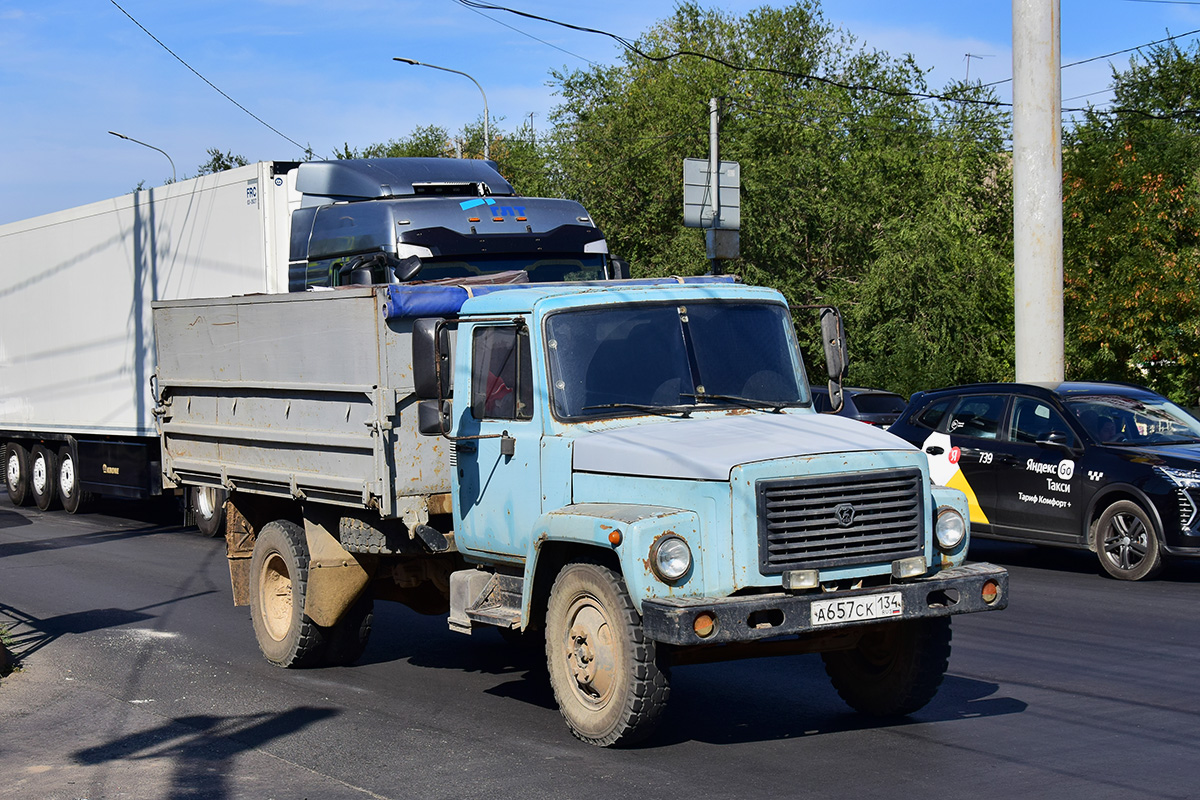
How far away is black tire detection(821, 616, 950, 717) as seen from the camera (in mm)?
7035

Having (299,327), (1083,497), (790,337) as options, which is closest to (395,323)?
(299,327)

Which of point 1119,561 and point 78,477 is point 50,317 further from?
point 1119,561

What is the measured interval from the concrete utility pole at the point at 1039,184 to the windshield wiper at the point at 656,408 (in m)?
11.2

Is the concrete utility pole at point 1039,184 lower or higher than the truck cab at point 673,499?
higher

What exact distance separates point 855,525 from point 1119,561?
21.5 feet

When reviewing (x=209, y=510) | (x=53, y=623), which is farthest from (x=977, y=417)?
(x=209, y=510)

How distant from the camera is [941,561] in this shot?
6844 mm

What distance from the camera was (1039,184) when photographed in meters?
17.2

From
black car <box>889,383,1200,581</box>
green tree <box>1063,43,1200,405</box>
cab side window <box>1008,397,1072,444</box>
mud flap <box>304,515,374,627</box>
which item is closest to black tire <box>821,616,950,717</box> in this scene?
mud flap <box>304,515,374,627</box>

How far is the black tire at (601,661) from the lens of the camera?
6344mm

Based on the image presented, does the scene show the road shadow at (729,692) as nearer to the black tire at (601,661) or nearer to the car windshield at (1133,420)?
the black tire at (601,661)

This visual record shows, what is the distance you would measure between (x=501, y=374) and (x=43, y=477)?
56.4 ft

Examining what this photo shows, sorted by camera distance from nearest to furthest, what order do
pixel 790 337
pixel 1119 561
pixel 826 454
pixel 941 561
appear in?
1. pixel 826 454
2. pixel 941 561
3. pixel 790 337
4. pixel 1119 561

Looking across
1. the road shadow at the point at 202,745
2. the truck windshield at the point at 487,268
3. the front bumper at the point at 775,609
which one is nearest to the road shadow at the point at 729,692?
the front bumper at the point at 775,609
